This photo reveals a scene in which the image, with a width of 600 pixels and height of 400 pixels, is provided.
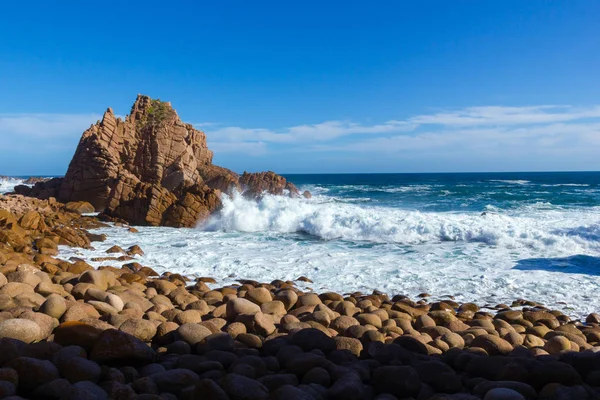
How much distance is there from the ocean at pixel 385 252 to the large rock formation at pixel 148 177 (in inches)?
62.2

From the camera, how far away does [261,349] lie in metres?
5.29

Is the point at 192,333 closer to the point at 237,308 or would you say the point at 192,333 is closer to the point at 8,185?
the point at 237,308

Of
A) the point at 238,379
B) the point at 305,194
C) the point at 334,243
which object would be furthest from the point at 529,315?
the point at 305,194

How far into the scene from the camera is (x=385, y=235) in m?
18.4

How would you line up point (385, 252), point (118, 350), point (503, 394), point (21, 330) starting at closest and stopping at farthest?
point (503, 394) < point (118, 350) < point (21, 330) < point (385, 252)

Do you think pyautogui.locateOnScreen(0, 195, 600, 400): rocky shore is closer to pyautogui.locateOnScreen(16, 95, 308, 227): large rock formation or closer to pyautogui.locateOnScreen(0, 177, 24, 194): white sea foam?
pyautogui.locateOnScreen(16, 95, 308, 227): large rock formation

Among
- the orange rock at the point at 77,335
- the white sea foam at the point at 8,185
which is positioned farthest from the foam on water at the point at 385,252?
the white sea foam at the point at 8,185

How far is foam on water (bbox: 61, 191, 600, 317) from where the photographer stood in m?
10.6

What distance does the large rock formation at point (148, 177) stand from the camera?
22.1 metres

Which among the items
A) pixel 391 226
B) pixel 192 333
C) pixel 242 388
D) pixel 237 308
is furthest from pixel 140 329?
pixel 391 226

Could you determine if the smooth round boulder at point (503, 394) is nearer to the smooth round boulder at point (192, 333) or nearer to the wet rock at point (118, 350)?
the smooth round boulder at point (192, 333)

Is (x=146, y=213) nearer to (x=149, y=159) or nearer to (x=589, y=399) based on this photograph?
(x=149, y=159)

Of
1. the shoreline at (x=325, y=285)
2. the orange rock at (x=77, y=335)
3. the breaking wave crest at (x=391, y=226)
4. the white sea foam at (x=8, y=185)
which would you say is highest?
the white sea foam at (x=8, y=185)

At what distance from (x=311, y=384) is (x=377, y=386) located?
0.65 meters
